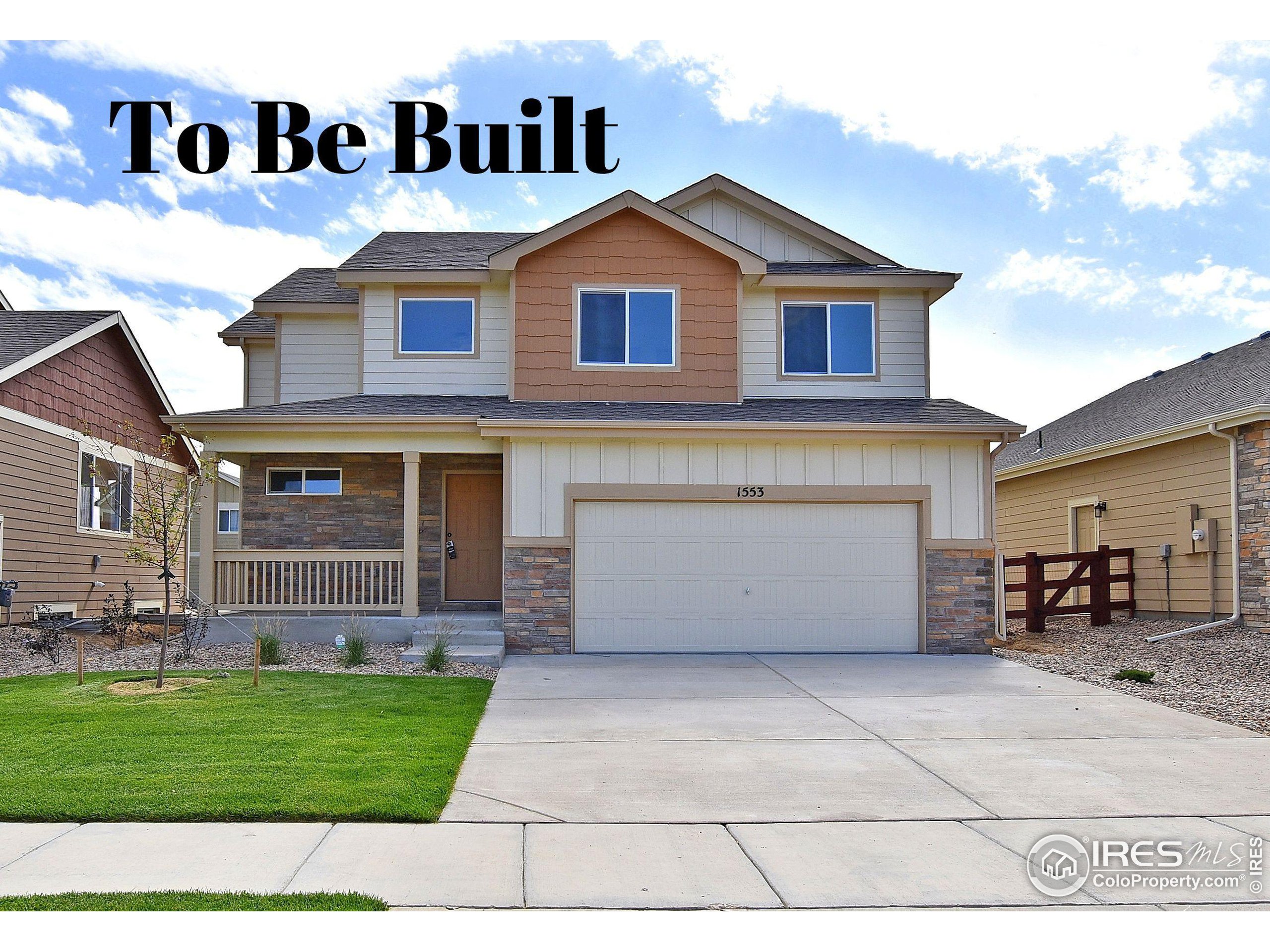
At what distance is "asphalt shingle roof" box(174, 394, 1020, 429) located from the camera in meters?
13.1

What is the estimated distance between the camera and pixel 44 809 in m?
5.56

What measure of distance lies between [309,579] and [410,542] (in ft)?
5.09

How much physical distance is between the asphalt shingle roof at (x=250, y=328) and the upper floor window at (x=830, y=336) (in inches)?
336

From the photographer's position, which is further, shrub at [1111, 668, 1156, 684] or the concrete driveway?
shrub at [1111, 668, 1156, 684]

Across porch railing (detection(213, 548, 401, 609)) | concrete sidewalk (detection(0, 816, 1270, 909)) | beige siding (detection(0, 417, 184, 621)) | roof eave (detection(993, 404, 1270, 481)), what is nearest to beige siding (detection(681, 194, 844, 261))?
roof eave (detection(993, 404, 1270, 481))

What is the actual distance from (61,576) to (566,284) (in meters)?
8.89

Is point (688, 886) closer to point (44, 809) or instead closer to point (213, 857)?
point (213, 857)

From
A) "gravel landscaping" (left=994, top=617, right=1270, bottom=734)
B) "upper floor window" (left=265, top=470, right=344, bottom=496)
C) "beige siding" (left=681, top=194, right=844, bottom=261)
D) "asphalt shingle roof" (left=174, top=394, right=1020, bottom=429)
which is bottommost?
"gravel landscaping" (left=994, top=617, right=1270, bottom=734)

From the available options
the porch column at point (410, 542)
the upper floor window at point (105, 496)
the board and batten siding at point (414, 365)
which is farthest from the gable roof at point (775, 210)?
the upper floor window at point (105, 496)

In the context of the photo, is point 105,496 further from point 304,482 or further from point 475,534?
point 475,534

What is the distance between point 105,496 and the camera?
16078mm

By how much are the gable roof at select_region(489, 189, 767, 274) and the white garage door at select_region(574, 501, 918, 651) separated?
12.4 ft

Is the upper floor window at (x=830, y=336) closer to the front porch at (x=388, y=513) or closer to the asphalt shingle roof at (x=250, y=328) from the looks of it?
the front porch at (x=388, y=513)

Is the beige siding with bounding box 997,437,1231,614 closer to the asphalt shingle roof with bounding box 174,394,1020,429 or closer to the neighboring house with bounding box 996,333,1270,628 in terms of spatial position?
the neighboring house with bounding box 996,333,1270,628
